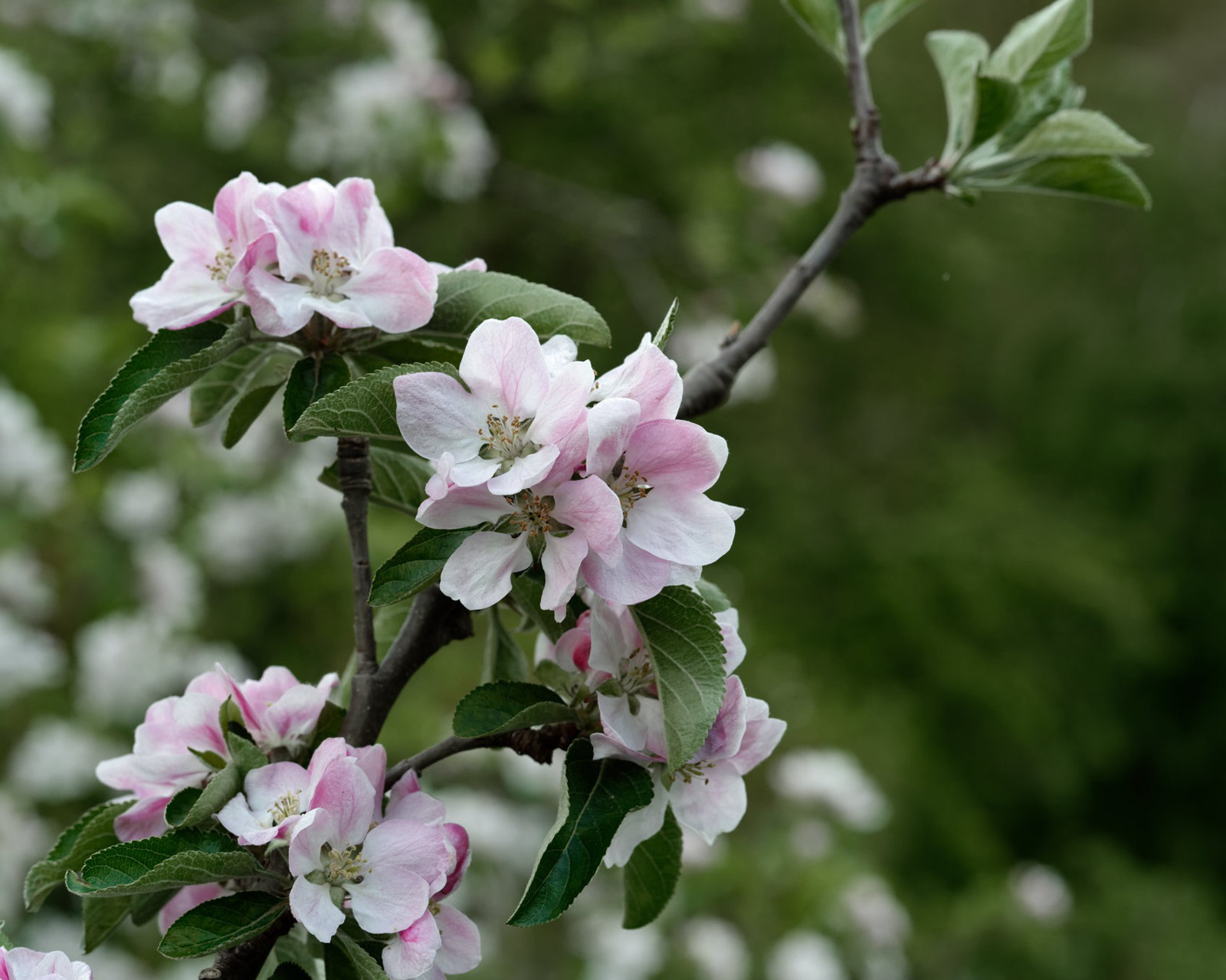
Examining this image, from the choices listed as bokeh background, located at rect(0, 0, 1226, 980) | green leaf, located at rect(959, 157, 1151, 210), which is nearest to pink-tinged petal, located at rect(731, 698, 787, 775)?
green leaf, located at rect(959, 157, 1151, 210)

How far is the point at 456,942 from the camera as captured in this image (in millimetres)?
616

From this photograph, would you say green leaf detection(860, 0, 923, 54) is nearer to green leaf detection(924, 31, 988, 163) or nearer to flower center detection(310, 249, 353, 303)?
green leaf detection(924, 31, 988, 163)

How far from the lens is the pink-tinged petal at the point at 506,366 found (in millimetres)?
583

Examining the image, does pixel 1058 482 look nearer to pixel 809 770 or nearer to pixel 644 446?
pixel 809 770

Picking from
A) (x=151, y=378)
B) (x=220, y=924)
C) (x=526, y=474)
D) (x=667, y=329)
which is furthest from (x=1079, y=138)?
(x=220, y=924)

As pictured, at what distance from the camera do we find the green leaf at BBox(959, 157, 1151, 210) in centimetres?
87

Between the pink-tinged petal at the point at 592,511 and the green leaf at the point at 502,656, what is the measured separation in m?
0.19

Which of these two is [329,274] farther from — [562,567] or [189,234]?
[562,567]

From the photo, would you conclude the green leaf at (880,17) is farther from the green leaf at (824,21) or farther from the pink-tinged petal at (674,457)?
the pink-tinged petal at (674,457)

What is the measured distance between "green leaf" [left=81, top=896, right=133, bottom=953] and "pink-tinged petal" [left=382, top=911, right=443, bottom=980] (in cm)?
20

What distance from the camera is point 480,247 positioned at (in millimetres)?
6062

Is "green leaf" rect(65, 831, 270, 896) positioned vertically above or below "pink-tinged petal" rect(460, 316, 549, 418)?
below

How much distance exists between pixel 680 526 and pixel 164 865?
28 centimetres

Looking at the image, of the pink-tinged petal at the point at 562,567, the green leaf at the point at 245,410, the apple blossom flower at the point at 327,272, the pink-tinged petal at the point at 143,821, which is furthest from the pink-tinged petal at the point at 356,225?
the pink-tinged petal at the point at 143,821
